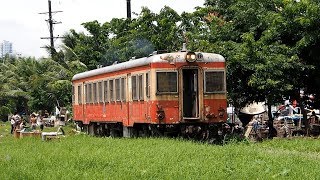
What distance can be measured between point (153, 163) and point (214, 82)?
760cm

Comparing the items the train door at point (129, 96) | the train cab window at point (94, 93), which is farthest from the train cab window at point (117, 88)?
the train cab window at point (94, 93)

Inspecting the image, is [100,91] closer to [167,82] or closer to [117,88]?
[117,88]

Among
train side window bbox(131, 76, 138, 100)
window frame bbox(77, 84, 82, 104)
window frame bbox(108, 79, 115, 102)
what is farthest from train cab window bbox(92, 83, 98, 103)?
train side window bbox(131, 76, 138, 100)

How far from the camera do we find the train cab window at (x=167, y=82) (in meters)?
18.9

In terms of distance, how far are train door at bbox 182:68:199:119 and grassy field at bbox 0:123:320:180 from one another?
2532 millimetres

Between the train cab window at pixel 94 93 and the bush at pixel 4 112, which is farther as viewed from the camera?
the bush at pixel 4 112

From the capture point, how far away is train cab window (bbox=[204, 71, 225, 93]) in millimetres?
19344

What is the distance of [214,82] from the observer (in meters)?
19.5

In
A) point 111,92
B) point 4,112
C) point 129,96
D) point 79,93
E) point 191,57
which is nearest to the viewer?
point 191,57

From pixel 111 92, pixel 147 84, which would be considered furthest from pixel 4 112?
pixel 147 84

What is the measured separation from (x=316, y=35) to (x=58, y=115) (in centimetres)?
2517

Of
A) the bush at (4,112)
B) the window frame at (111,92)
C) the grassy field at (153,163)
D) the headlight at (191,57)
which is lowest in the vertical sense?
the grassy field at (153,163)

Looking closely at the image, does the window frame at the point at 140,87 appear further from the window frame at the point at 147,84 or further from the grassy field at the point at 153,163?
the grassy field at the point at 153,163

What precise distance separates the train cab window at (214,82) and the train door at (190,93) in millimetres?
331
